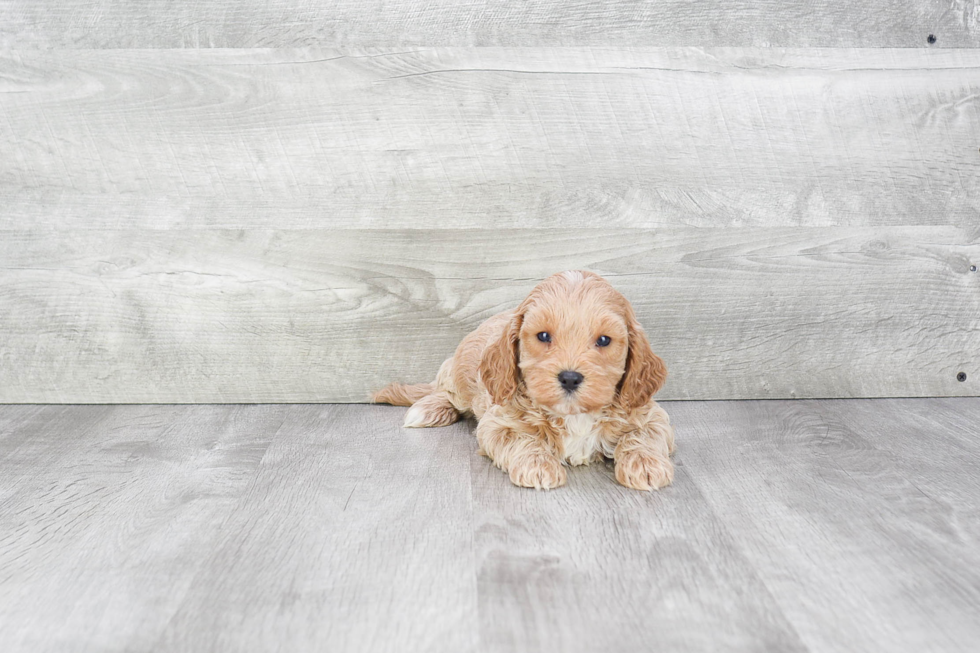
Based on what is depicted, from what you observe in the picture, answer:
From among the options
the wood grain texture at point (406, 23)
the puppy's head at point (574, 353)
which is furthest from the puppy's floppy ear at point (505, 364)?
the wood grain texture at point (406, 23)

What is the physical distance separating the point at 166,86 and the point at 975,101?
103 inches

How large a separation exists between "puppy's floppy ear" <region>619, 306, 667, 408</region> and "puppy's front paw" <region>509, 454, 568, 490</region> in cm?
23

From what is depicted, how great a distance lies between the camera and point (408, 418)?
232cm

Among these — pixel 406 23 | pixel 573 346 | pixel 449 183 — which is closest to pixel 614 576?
pixel 573 346

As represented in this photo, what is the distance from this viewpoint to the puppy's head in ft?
5.67

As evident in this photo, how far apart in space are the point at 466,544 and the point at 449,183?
4.33ft

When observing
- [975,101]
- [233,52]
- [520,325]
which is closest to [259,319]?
[233,52]

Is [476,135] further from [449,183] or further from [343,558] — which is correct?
[343,558]

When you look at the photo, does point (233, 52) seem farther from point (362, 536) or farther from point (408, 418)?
point (362, 536)

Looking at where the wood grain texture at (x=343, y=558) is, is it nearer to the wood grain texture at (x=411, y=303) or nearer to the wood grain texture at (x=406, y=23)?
the wood grain texture at (x=411, y=303)

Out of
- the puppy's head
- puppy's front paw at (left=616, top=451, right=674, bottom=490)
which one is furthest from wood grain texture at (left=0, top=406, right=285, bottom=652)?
puppy's front paw at (left=616, top=451, right=674, bottom=490)

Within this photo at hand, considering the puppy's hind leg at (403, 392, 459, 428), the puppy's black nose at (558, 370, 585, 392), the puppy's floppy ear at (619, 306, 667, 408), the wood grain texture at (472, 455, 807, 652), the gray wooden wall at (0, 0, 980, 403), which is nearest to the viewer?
the wood grain texture at (472, 455, 807, 652)

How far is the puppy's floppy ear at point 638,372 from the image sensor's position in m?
1.82

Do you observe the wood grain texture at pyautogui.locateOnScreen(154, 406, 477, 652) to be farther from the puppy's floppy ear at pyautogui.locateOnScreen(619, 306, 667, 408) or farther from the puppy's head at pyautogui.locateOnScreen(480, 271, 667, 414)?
the puppy's floppy ear at pyautogui.locateOnScreen(619, 306, 667, 408)
